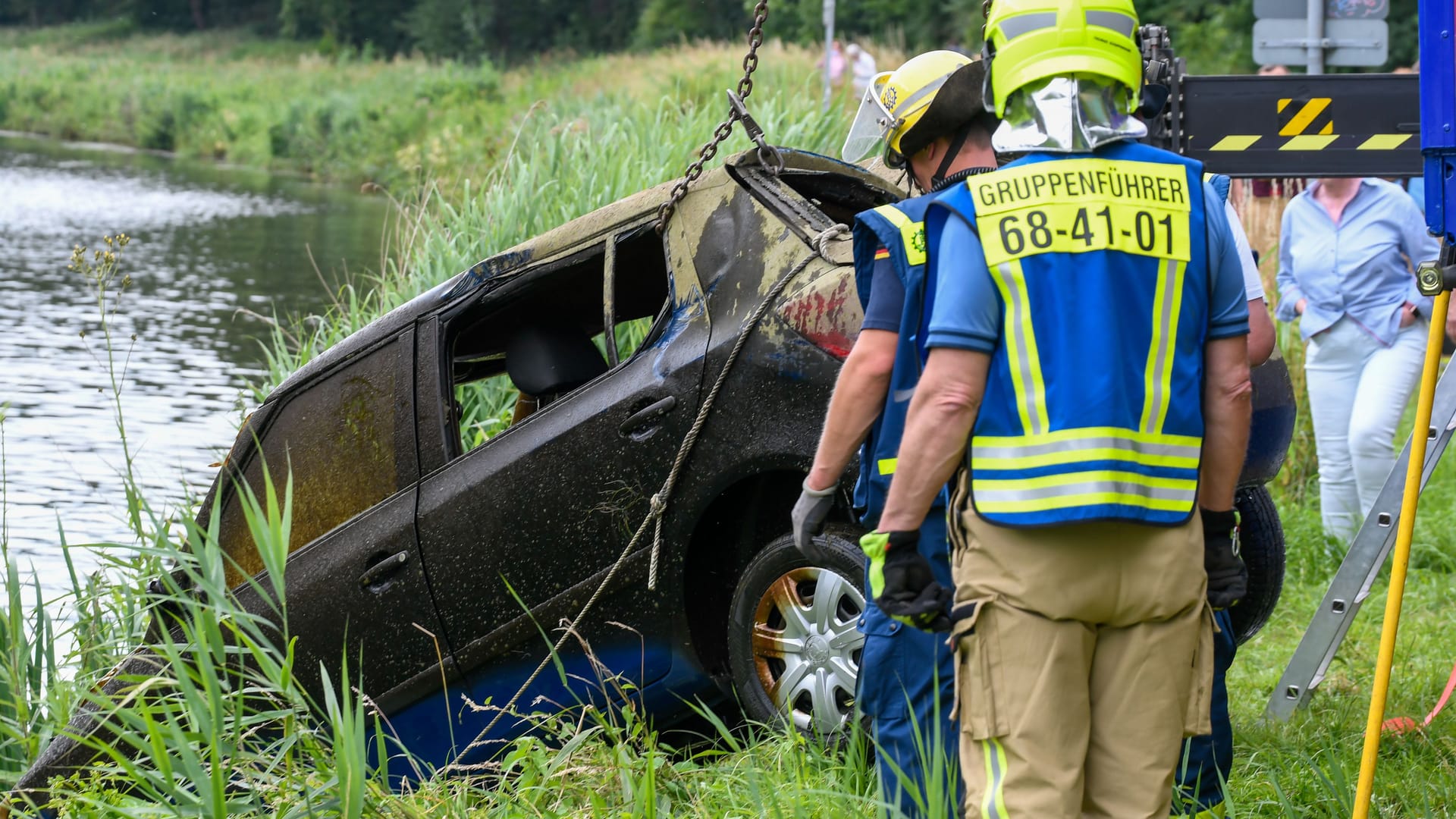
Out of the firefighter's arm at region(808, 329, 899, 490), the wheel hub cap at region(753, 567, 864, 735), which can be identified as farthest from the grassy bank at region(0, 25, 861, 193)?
the firefighter's arm at region(808, 329, 899, 490)

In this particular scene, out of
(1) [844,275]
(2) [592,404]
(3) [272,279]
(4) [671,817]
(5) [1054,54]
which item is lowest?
(3) [272,279]

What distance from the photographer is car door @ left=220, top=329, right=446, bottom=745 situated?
165 inches

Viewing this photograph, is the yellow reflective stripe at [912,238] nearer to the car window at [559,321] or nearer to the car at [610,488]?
the car at [610,488]

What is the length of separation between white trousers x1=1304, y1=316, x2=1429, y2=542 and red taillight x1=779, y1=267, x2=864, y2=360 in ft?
10.6

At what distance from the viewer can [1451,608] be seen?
5684 millimetres

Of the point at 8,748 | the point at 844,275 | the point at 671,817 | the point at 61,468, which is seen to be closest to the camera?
the point at 671,817

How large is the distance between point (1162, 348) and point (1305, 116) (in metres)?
2.04

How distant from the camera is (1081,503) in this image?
2398mm

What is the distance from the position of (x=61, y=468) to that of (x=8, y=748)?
17.2 ft

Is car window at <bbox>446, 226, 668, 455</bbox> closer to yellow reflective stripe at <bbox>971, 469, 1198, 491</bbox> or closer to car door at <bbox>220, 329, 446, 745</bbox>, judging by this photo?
car door at <bbox>220, 329, 446, 745</bbox>

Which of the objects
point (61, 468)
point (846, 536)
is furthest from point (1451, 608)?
point (61, 468)

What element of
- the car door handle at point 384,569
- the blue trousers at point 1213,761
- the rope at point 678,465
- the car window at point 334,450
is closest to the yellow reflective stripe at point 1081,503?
the blue trousers at point 1213,761

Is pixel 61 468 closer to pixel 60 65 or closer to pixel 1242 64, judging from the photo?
pixel 1242 64

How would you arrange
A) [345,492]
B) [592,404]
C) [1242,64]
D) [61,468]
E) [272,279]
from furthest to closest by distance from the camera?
[1242,64], [272,279], [61,468], [345,492], [592,404]
